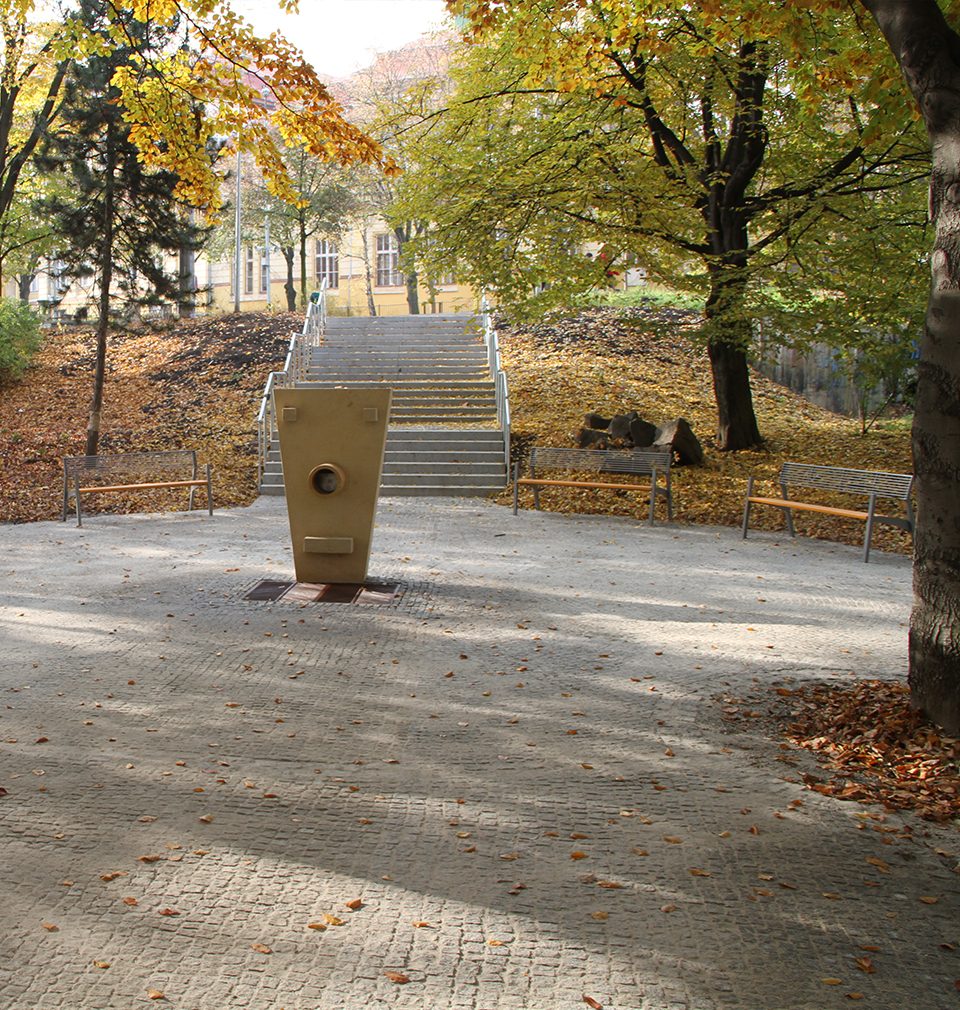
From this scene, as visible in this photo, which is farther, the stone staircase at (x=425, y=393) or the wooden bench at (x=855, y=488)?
the stone staircase at (x=425, y=393)

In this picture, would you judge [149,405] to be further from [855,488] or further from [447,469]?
[855,488]

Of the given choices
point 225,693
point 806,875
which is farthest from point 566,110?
point 806,875

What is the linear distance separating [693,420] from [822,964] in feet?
59.9

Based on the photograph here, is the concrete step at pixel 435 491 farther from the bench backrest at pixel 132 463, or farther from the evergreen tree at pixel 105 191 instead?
the evergreen tree at pixel 105 191

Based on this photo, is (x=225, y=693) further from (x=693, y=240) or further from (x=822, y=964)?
(x=693, y=240)

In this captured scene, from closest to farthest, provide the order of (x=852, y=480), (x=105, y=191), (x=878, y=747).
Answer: (x=878, y=747)
(x=852, y=480)
(x=105, y=191)

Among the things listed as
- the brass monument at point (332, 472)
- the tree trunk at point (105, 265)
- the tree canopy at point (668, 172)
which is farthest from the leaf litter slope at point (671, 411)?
the tree trunk at point (105, 265)

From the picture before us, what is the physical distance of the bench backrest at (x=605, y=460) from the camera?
14.6 m

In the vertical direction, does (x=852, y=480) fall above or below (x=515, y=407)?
below

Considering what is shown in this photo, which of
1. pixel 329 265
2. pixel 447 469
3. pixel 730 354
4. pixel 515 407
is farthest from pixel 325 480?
pixel 329 265

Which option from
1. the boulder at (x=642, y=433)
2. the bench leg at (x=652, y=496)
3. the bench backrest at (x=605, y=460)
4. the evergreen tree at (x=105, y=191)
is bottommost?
the bench leg at (x=652, y=496)

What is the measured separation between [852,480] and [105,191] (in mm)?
12314

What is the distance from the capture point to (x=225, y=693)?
607 cm

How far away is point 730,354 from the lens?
704 inches
